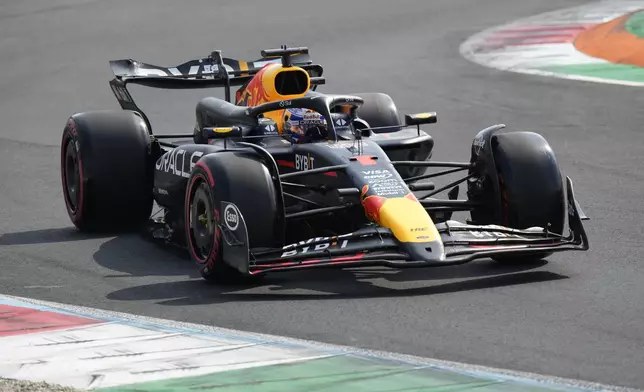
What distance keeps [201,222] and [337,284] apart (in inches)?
45.6

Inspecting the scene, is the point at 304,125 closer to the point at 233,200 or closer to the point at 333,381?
the point at 233,200

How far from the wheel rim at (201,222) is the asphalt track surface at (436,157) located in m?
0.25

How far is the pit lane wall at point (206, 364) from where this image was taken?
6.37 m

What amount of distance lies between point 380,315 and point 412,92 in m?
10.8

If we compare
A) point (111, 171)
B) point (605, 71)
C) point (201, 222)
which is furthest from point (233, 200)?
point (605, 71)

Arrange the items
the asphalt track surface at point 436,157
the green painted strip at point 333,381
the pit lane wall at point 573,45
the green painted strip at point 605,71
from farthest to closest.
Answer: the pit lane wall at point 573,45 < the green painted strip at point 605,71 < the asphalt track surface at point 436,157 < the green painted strip at point 333,381

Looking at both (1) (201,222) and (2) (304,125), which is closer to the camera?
(1) (201,222)

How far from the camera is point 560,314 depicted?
26.2 feet

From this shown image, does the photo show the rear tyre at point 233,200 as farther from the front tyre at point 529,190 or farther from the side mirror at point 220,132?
the front tyre at point 529,190

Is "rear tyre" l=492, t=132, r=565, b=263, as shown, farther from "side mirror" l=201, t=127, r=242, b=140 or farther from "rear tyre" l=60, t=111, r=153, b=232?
"rear tyre" l=60, t=111, r=153, b=232

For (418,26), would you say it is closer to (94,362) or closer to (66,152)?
(66,152)

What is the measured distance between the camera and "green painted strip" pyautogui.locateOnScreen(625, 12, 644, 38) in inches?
840

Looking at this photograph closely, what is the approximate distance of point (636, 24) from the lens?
72.5 feet

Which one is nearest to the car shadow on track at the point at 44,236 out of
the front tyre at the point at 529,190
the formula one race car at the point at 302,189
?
the formula one race car at the point at 302,189
